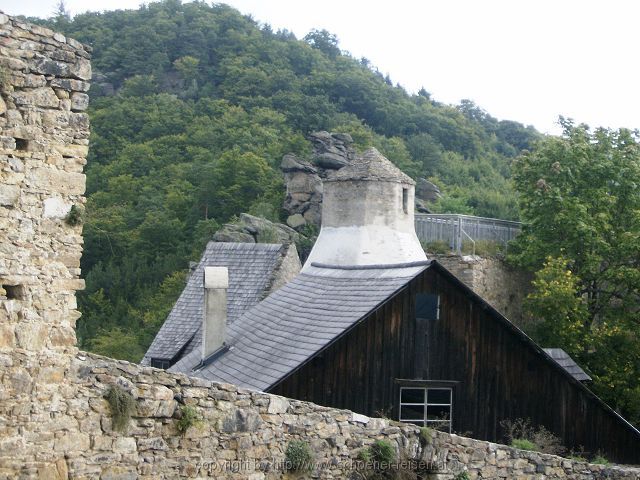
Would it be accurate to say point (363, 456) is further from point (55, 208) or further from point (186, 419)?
point (55, 208)

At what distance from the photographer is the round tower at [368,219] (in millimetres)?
24172

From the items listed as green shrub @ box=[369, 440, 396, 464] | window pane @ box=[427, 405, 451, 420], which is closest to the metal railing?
window pane @ box=[427, 405, 451, 420]

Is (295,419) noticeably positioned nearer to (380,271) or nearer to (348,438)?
(348,438)

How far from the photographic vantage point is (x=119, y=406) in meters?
8.22

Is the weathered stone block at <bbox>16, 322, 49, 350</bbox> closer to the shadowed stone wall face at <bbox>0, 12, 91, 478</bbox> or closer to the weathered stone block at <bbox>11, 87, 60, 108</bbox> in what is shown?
the shadowed stone wall face at <bbox>0, 12, 91, 478</bbox>

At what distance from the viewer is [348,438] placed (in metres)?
10.0

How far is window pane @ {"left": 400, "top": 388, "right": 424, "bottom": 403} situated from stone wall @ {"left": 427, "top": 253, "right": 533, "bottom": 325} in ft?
42.2

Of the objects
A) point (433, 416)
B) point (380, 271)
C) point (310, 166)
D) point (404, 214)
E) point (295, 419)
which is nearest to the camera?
point (295, 419)

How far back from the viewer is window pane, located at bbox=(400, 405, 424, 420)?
15219mm

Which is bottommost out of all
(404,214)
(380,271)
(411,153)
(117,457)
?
(117,457)

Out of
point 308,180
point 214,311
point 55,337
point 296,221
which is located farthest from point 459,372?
point 308,180

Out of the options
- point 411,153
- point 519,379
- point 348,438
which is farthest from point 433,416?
point 411,153

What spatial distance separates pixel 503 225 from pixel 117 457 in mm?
24279

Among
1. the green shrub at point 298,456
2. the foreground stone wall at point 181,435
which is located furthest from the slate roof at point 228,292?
the green shrub at point 298,456
